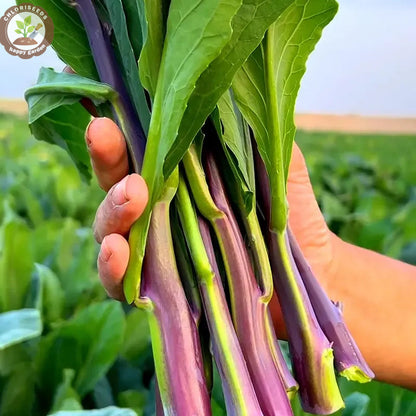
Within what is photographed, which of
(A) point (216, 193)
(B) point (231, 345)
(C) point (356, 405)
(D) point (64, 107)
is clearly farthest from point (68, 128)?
(C) point (356, 405)

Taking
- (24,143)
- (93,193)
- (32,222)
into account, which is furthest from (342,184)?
(24,143)

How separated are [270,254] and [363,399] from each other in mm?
324

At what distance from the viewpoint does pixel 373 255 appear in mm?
1105

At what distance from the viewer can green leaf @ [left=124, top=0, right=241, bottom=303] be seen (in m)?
0.49

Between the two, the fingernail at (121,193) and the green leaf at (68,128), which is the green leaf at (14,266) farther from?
the fingernail at (121,193)

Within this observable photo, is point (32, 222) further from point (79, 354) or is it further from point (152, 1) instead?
point (152, 1)

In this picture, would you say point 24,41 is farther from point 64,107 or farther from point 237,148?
point 237,148

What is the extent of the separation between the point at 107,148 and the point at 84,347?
1.42 ft

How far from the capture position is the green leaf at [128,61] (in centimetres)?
62

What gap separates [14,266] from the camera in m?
1.13

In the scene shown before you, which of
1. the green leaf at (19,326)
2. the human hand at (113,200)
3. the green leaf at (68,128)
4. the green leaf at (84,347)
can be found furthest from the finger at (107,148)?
the green leaf at (84,347)

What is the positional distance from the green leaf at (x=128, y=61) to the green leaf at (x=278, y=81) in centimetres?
9

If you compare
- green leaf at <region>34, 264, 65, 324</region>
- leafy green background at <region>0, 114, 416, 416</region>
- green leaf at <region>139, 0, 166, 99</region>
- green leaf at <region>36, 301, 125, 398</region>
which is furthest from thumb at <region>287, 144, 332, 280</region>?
green leaf at <region>139, 0, 166, 99</region>

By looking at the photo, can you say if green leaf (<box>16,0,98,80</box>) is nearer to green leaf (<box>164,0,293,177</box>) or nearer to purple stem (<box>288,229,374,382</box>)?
green leaf (<box>164,0,293,177</box>)
